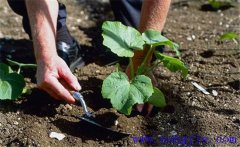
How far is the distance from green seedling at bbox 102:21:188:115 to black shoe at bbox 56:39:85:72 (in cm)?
36

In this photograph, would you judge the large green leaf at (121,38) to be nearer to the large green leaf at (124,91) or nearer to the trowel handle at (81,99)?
the large green leaf at (124,91)

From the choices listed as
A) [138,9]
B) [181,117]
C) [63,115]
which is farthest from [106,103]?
[138,9]

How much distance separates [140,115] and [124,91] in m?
0.21

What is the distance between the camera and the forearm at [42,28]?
4.41 ft

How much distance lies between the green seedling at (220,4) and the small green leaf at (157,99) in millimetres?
1006

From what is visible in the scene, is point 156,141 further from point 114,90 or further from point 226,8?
point 226,8

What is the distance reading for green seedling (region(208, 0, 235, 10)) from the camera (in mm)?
2275

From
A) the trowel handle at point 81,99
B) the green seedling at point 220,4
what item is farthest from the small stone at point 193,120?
the green seedling at point 220,4

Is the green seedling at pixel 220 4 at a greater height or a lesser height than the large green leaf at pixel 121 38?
lesser

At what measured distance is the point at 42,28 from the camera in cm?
137

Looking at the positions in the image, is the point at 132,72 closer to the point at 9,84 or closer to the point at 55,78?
the point at 55,78

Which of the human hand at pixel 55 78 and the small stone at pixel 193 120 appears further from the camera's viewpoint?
the small stone at pixel 193 120

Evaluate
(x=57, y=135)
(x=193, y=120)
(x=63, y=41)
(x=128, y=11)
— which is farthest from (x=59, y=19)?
(x=193, y=120)

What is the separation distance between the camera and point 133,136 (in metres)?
1.36
